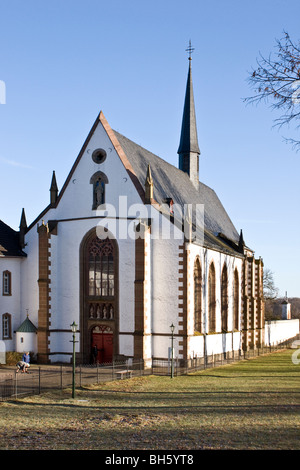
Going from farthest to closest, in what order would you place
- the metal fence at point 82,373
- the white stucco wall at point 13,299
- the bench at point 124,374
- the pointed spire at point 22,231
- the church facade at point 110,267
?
the pointed spire at point 22,231
the white stucco wall at point 13,299
the church facade at point 110,267
the bench at point 124,374
the metal fence at point 82,373

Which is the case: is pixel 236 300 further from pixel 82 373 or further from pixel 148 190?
pixel 82 373

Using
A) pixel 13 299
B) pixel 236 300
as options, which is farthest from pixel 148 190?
pixel 236 300

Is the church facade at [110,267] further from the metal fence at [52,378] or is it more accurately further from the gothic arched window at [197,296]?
the metal fence at [52,378]

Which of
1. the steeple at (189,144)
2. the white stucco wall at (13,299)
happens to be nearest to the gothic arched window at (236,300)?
the steeple at (189,144)

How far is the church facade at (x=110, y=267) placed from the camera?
111 feet

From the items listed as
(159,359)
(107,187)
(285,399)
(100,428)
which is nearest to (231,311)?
(159,359)

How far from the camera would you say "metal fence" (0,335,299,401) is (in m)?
24.3

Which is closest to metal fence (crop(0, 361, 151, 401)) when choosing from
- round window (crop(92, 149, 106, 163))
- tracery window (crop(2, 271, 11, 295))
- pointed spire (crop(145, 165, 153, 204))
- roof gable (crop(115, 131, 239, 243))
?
tracery window (crop(2, 271, 11, 295))

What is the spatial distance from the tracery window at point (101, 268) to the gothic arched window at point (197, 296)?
19.4 ft

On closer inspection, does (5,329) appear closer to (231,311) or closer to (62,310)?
(62,310)

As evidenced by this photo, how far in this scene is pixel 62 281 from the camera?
36.5 metres

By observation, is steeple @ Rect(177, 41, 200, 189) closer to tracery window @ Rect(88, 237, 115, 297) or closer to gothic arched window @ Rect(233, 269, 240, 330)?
gothic arched window @ Rect(233, 269, 240, 330)

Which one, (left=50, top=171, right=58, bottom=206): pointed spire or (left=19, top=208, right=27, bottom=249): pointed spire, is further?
(left=19, top=208, right=27, bottom=249): pointed spire

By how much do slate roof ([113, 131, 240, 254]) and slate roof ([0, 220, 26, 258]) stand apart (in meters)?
10.2
